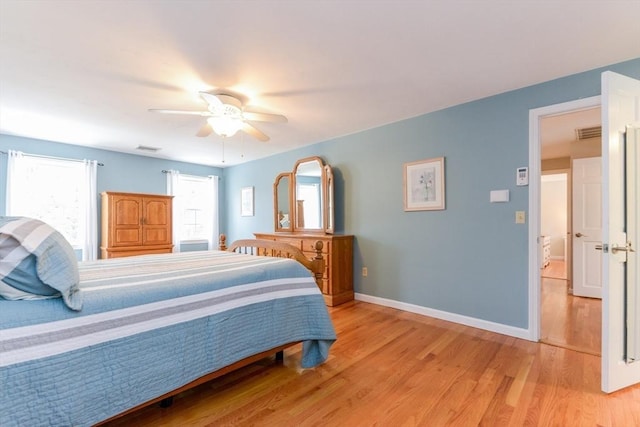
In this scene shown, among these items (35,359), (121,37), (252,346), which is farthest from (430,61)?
(35,359)

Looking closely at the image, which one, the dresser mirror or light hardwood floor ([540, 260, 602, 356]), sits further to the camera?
the dresser mirror

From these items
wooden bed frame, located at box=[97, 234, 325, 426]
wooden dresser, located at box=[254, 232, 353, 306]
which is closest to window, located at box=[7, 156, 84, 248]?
wooden bed frame, located at box=[97, 234, 325, 426]

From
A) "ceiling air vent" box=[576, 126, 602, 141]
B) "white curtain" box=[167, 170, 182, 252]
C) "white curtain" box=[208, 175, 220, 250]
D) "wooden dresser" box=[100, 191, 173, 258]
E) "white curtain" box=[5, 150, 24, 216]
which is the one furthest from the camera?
"white curtain" box=[208, 175, 220, 250]

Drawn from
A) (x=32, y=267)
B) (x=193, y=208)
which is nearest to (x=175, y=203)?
(x=193, y=208)

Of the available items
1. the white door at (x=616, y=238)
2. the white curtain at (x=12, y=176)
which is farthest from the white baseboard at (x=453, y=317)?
the white curtain at (x=12, y=176)

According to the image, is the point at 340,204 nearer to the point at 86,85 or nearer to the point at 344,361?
the point at 344,361

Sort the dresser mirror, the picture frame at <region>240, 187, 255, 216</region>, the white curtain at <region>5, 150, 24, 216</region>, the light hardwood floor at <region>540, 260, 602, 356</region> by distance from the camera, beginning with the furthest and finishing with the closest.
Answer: the picture frame at <region>240, 187, 255, 216</region>
the dresser mirror
the white curtain at <region>5, 150, 24, 216</region>
the light hardwood floor at <region>540, 260, 602, 356</region>

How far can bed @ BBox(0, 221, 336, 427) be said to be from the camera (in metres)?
1.11

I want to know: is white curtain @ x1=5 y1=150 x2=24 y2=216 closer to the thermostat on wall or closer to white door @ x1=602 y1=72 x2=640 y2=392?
the thermostat on wall

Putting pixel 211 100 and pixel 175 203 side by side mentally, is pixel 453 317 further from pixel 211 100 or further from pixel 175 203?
pixel 175 203

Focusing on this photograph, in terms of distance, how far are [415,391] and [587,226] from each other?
3.89m

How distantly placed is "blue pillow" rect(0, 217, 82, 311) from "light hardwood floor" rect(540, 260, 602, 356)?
3.46 m

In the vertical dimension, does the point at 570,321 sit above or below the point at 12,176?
below

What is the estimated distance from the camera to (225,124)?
8.61ft
